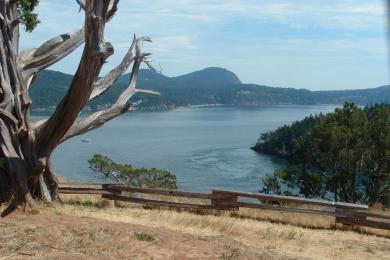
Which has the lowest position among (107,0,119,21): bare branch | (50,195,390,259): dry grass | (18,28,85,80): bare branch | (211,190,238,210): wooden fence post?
(50,195,390,259): dry grass

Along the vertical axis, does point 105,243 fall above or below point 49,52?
below

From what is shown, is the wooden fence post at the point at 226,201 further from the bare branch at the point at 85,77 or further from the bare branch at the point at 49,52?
the bare branch at the point at 49,52

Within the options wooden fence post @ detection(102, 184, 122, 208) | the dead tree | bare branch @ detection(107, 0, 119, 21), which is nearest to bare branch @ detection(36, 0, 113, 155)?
the dead tree

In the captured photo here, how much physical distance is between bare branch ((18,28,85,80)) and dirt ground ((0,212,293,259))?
198 inches

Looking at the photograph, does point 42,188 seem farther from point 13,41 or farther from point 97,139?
point 97,139

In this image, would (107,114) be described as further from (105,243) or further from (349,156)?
(349,156)

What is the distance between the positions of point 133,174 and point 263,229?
26235 mm

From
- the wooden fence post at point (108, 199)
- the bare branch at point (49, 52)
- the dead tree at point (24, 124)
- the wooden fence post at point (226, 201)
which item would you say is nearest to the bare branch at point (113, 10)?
the dead tree at point (24, 124)

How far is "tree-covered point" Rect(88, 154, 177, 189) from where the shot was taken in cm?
3525

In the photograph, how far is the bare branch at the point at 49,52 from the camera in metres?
13.7

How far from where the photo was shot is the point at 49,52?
1412 centimetres

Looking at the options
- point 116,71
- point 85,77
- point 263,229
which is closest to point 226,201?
point 263,229

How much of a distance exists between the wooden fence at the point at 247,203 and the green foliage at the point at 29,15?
4.74 metres

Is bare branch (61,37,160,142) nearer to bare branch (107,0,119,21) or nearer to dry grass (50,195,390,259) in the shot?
dry grass (50,195,390,259)
